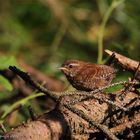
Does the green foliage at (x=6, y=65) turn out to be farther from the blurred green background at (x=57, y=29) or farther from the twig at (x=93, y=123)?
the blurred green background at (x=57, y=29)

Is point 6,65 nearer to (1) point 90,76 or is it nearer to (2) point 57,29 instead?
(1) point 90,76

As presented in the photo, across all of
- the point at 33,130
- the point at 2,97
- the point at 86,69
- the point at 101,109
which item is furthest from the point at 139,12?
the point at 33,130

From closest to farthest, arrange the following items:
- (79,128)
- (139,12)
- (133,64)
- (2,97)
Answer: (79,128) < (133,64) < (2,97) < (139,12)

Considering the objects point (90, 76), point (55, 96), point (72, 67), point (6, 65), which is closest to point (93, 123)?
point (55, 96)

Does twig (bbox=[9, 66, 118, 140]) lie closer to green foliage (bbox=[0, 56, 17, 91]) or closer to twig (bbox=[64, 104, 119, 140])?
twig (bbox=[64, 104, 119, 140])

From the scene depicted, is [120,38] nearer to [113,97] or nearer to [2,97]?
[2,97]

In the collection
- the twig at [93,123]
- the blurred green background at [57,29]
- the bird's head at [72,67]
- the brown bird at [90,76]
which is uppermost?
the blurred green background at [57,29]

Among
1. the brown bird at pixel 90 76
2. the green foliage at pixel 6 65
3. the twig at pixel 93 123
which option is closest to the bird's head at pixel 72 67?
the brown bird at pixel 90 76
